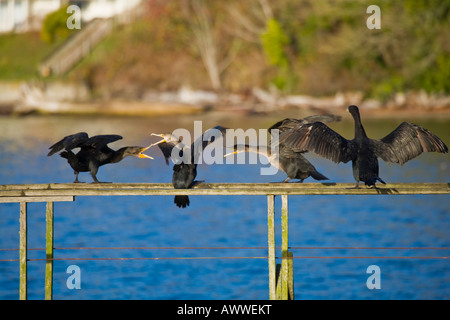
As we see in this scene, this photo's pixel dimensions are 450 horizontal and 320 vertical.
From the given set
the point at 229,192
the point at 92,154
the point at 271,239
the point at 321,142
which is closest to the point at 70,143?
the point at 92,154

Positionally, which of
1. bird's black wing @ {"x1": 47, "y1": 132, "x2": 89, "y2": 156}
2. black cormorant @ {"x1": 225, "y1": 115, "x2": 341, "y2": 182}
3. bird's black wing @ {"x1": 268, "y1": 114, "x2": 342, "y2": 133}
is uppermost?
bird's black wing @ {"x1": 268, "y1": 114, "x2": 342, "y2": 133}

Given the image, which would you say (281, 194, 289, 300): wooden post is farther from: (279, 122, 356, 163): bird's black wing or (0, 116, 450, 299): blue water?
(0, 116, 450, 299): blue water

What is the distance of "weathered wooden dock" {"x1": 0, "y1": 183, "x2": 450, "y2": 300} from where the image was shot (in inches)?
360

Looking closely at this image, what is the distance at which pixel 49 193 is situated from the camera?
9.29 m

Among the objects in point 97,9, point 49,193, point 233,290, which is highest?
point 97,9

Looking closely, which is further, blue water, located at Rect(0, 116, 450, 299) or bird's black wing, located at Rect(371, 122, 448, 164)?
blue water, located at Rect(0, 116, 450, 299)

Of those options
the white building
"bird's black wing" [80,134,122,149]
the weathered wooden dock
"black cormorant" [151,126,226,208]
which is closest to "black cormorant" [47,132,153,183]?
"bird's black wing" [80,134,122,149]

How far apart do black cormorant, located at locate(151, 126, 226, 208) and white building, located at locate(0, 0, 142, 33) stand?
46850 millimetres

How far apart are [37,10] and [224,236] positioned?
143ft

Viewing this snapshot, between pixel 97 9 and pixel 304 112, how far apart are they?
22888 millimetres

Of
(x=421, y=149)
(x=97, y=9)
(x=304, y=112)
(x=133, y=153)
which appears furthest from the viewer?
(x=97, y=9)

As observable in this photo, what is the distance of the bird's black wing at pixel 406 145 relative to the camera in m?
9.94

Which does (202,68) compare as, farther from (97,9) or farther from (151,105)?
(97,9)
